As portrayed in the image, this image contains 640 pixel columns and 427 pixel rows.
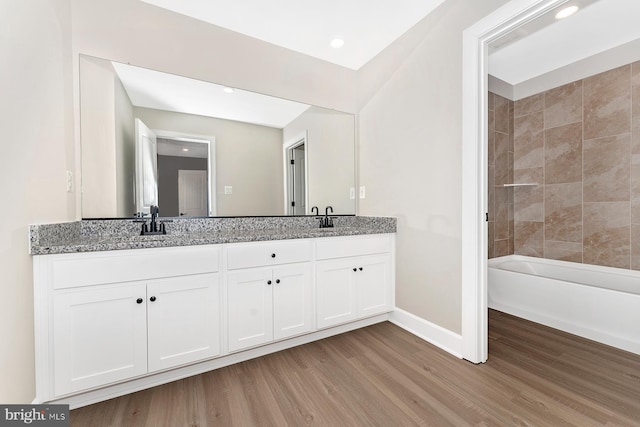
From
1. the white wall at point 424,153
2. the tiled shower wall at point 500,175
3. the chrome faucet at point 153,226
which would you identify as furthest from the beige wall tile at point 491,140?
the chrome faucet at point 153,226

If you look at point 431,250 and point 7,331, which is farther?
point 431,250

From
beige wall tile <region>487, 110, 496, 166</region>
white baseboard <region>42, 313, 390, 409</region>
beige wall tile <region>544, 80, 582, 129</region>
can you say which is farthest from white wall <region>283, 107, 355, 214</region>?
beige wall tile <region>544, 80, 582, 129</region>

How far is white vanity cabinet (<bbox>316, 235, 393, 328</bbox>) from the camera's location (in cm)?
198

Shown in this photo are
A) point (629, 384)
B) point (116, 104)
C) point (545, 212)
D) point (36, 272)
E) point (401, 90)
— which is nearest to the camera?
point (36, 272)

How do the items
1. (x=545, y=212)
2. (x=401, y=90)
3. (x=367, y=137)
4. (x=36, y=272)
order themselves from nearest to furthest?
(x=36, y=272) < (x=401, y=90) < (x=367, y=137) < (x=545, y=212)

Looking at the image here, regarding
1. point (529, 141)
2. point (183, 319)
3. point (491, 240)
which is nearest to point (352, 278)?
point (183, 319)

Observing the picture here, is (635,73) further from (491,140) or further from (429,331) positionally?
(429,331)

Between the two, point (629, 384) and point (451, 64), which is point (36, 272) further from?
point (629, 384)

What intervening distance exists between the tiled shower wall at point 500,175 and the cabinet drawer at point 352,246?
5.26 ft

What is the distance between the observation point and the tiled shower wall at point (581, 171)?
7.83 ft

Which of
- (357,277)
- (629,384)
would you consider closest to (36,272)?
(357,277)

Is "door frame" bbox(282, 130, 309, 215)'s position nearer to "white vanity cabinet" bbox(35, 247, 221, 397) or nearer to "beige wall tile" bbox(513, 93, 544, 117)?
"white vanity cabinet" bbox(35, 247, 221, 397)

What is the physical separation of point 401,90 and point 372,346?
213 centimetres

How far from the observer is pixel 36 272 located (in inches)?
47.1
